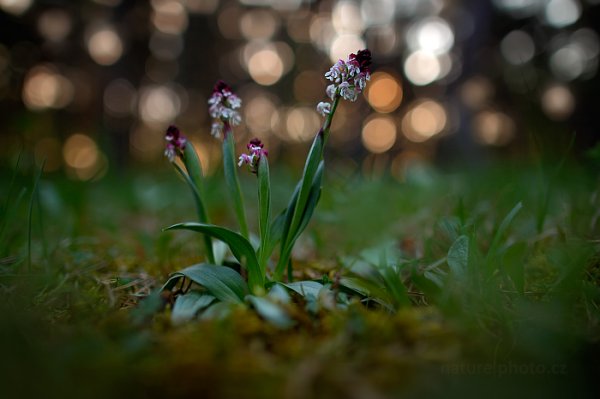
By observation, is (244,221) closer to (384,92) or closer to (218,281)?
(218,281)

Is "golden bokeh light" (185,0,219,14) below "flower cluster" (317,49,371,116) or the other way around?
the other way around

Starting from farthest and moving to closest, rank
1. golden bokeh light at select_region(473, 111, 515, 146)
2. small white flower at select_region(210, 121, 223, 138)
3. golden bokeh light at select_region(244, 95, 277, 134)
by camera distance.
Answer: golden bokeh light at select_region(244, 95, 277, 134) < golden bokeh light at select_region(473, 111, 515, 146) < small white flower at select_region(210, 121, 223, 138)

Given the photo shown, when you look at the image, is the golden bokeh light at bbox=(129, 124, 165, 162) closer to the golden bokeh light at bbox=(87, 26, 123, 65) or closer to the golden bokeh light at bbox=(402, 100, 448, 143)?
the golden bokeh light at bbox=(87, 26, 123, 65)

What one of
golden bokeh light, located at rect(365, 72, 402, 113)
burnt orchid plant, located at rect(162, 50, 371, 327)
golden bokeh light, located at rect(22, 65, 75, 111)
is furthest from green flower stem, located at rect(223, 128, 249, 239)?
golden bokeh light, located at rect(365, 72, 402, 113)

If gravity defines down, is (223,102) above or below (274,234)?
above

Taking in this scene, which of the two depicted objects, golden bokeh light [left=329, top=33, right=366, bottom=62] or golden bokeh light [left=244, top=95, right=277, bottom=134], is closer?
golden bokeh light [left=329, top=33, right=366, bottom=62]

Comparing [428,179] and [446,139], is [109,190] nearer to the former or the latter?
[428,179]

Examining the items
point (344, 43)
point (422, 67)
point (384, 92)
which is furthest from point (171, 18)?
point (422, 67)
